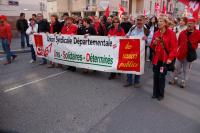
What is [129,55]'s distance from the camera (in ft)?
21.7

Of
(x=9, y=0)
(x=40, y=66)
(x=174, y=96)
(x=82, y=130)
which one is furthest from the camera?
(x=9, y=0)

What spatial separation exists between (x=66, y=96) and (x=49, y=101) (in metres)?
0.49

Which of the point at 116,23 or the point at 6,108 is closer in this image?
the point at 6,108

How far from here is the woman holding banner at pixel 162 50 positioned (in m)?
5.27

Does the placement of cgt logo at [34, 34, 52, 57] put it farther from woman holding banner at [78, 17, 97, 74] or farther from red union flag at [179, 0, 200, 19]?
red union flag at [179, 0, 200, 19]

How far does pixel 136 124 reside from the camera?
430 cm

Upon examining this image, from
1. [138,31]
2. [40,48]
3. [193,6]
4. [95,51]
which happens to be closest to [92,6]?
[40,48]

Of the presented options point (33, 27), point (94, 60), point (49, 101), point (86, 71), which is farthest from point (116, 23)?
point (33, 27)

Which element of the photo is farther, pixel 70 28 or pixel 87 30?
pixel 87 30

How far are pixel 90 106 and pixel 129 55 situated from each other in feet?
7.08

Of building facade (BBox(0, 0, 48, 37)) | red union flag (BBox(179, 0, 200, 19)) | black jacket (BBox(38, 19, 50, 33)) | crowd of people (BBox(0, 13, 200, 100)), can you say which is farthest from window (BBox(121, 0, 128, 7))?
red union flag (BBox(179, 0, 200, 19))

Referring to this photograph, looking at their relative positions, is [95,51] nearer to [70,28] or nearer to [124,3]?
[70,28]

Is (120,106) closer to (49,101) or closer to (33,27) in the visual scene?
(49,101)

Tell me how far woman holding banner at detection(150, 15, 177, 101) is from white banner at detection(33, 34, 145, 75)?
890mm
